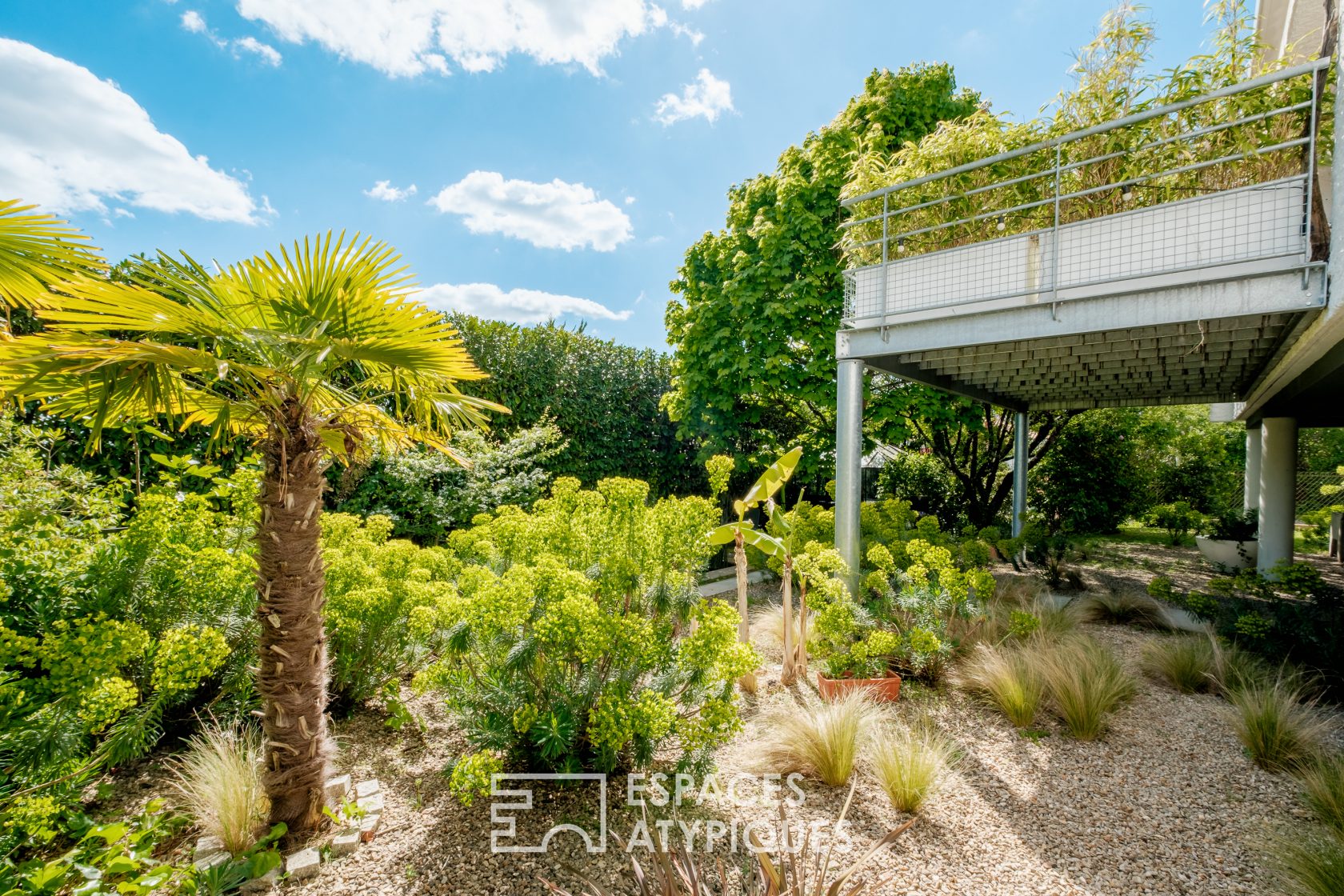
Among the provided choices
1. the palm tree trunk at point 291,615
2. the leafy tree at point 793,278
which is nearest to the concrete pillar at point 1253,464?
the leafy tree at point 793,278

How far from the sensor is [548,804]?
9.51 feet

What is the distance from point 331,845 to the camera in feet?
8.41

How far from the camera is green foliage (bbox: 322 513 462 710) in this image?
130 inches

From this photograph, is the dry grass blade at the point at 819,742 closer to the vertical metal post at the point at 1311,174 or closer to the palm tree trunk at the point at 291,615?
the palm tree trunk at the point at 291,615

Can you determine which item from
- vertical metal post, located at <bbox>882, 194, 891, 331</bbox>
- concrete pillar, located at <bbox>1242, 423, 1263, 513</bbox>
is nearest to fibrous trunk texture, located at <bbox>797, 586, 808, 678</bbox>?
vertical metal post, located at <bbox>882, 194, 891, 331</bbox>

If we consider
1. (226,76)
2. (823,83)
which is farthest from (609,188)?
(226,76)

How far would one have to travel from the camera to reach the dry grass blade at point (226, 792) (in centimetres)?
249

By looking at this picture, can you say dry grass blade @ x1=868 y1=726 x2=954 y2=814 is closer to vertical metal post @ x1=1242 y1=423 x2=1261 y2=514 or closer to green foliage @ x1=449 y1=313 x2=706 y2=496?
green foliage @ x1=449 y1=313 x2=706 y2=496

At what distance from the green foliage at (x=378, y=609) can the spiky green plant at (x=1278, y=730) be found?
16.8ft

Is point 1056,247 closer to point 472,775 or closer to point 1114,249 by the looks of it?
point 1114,249

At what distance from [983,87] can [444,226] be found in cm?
930

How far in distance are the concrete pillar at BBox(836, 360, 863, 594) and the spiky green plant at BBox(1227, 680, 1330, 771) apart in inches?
112

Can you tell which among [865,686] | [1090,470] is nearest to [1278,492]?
[1090,470]

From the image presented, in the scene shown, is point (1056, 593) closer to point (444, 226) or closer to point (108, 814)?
point (108, 814)
